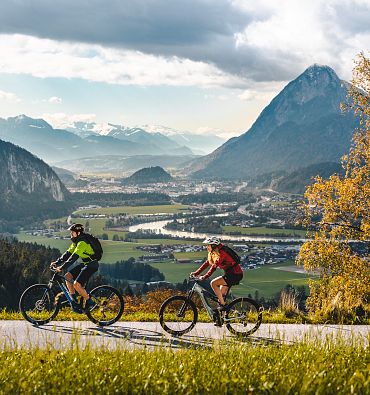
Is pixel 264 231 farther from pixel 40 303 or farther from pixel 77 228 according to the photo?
pixel 77 228

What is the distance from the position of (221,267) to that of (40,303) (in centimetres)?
527

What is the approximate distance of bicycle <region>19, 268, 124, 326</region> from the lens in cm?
1370

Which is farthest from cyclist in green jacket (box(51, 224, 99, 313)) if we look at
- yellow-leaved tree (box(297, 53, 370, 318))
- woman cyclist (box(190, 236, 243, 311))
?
yellow-leaved tree (box(297, 53, 370, 318))

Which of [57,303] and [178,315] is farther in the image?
[57,303]

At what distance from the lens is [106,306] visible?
1392cm

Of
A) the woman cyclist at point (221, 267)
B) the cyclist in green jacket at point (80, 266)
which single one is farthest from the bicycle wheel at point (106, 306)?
the woman cyclist at point (221, 267)

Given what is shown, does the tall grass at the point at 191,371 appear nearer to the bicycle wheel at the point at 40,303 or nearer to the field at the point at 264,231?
the bicycle wheel at the point at 40,303

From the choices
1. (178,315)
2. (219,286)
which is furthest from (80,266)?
(219,286)

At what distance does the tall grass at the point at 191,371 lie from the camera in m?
6.59

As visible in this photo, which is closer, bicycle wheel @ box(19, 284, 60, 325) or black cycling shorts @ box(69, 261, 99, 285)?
black cycling shorts @ box(69, 261, 99, 285)

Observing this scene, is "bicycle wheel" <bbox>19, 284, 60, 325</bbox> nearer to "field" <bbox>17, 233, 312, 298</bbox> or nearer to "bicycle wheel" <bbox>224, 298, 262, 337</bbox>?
"bicycle wheel" <bbox>224, 298, 262, 337</bbox>

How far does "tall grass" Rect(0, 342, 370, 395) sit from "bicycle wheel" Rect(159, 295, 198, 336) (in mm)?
4124

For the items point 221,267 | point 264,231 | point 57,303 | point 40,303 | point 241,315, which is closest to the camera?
point 221,267

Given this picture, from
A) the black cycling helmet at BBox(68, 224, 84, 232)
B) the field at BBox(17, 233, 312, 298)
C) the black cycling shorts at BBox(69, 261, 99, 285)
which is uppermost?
the black cycling helmet at BBox(68, 224, 84, 232)
